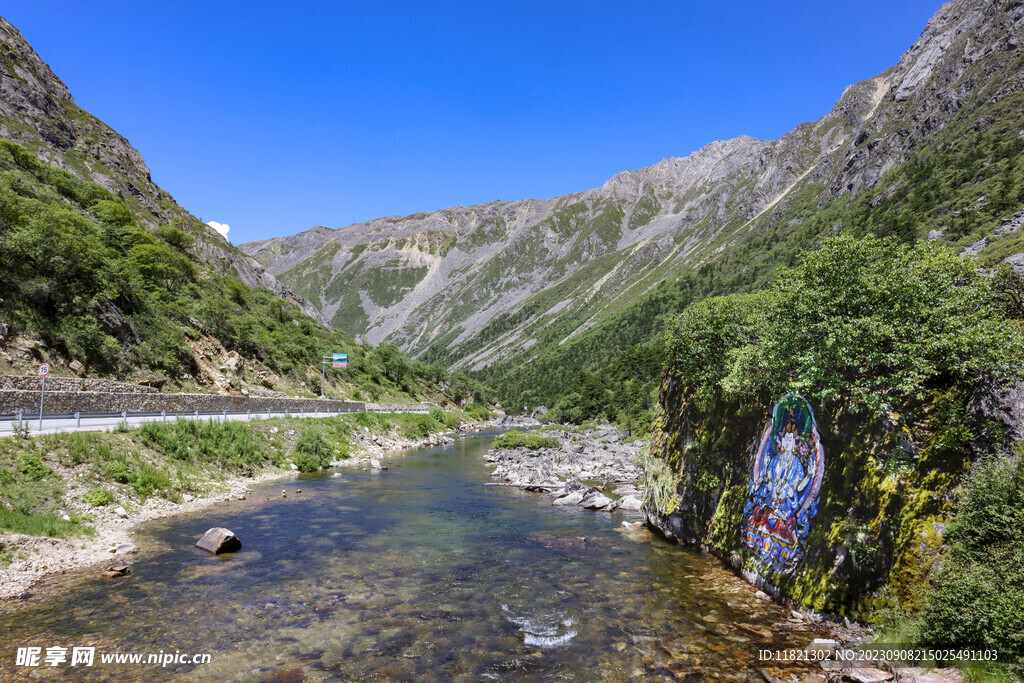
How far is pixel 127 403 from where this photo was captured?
32.4m

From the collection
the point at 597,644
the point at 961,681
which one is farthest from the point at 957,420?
the point at 597,644

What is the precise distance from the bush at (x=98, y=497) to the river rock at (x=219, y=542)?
6087mm

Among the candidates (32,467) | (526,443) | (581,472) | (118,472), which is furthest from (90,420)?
(526,443)

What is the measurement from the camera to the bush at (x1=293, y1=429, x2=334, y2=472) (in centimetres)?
3906

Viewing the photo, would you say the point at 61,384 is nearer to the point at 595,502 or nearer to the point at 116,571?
the point at 116,571

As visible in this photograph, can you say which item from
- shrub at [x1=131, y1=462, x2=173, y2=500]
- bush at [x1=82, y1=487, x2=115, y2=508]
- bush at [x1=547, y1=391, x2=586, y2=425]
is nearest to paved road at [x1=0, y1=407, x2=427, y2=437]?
shrub at [x1=131, y1=462, x2=173, y2=500]

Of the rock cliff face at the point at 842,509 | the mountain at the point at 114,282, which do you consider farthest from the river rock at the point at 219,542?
the mountain at the point at 114,282

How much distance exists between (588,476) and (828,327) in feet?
94.1

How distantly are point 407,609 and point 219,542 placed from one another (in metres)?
9.27

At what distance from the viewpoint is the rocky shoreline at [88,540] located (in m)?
14.2

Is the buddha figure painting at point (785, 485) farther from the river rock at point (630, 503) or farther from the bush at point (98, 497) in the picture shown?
the bush at point (98, 497)

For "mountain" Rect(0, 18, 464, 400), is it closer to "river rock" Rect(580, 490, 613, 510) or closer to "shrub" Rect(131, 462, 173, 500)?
"shrub" Rect(131, 462, 173, 500)

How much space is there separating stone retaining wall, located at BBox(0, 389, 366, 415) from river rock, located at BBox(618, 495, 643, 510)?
3123cm

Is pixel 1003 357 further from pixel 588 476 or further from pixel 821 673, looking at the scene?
pixel 588 476
